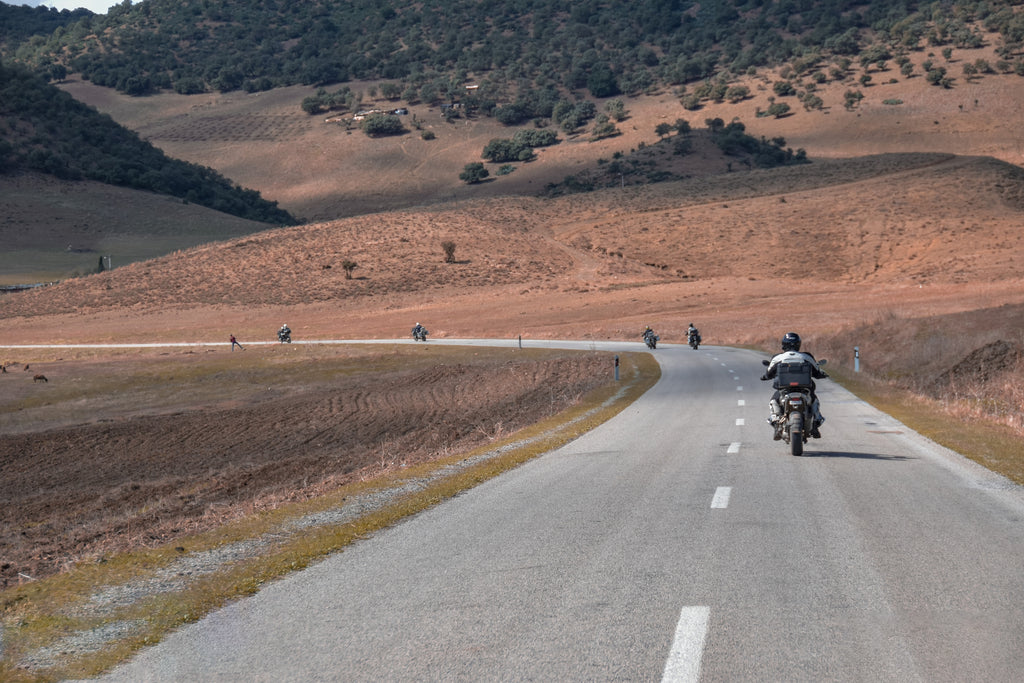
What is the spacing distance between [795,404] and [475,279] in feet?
271

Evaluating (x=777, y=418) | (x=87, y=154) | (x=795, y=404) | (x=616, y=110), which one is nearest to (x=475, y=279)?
(x=777, y=418)

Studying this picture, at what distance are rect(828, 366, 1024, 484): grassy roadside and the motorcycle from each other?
8.06 ft

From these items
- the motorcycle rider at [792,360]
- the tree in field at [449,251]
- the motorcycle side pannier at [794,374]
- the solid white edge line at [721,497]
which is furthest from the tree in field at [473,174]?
the solid white edge line at [721,497]

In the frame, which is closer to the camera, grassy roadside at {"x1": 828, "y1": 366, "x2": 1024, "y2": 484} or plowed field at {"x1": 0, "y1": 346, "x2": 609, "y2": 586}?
grassy roadside at {"x1": 828, "y1": 366, "x2": 1024, "y2": 484}

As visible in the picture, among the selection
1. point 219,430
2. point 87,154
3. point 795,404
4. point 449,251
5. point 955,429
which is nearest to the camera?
point 795,404

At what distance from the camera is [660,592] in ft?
25.6

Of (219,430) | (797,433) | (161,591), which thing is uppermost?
(797,433)

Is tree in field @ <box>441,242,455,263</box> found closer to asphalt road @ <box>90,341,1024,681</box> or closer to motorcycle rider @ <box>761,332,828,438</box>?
motorcycle rider @ <box>761,332,828,438</box>

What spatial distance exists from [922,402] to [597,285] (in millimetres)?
68041

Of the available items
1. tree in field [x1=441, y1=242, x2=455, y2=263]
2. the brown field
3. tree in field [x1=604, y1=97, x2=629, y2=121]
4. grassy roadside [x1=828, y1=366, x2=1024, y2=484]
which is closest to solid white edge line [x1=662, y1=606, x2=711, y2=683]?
the brown field

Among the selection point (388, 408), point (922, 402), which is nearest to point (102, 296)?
point (388, 408)

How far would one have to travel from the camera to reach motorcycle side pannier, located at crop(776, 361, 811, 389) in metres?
16.5

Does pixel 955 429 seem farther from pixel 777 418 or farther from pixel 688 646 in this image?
pixel 688 646

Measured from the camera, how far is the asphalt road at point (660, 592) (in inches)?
249
